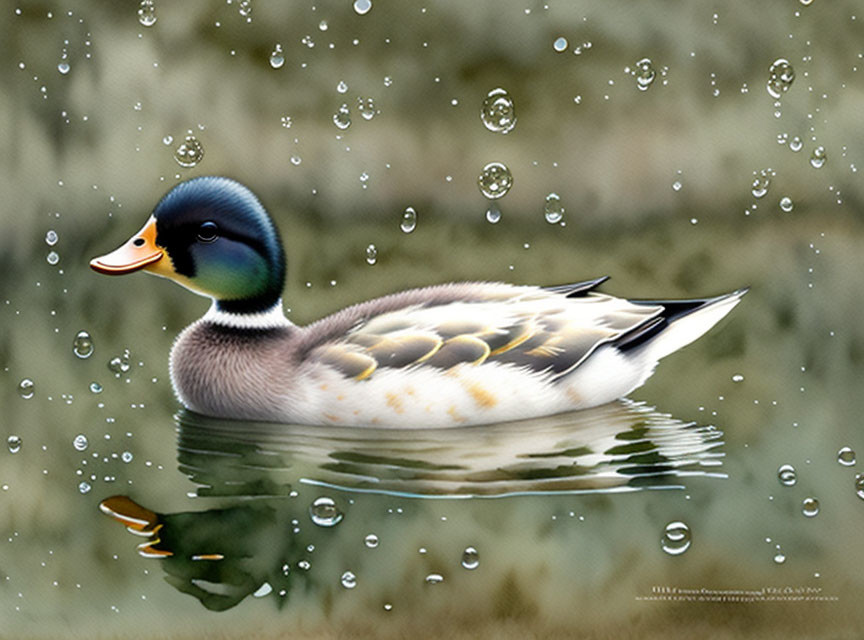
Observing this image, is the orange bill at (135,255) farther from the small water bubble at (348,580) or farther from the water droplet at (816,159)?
the water droplet at (816,159)

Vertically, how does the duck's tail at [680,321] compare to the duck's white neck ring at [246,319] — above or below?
below

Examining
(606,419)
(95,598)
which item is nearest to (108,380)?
(95,598)

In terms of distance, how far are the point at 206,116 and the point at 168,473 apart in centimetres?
42

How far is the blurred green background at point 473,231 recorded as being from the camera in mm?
1026

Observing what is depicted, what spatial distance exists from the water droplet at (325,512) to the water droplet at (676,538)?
0.37 meters

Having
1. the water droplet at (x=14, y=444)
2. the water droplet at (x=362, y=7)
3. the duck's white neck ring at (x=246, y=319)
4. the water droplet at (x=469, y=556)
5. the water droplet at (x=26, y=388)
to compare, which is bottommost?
the water droplet at (x=469, y=556)

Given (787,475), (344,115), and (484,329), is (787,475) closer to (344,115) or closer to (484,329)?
(484,329)

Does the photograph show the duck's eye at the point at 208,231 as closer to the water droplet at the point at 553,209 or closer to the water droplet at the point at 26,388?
the water droplet at the point at 26,388

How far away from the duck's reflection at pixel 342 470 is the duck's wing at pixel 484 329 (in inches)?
3.0

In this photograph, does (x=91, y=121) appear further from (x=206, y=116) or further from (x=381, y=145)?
(x=381, y=145)

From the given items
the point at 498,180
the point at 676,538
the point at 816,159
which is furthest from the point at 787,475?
the point at 498,180

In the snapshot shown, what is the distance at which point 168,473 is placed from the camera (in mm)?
1036

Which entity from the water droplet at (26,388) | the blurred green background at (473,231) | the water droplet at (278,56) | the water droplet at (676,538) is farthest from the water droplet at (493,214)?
the water droplet at (26,388)

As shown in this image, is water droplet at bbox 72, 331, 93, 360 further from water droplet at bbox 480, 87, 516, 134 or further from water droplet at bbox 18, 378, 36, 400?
water droplet at bbox 480, 87, 516, 134
